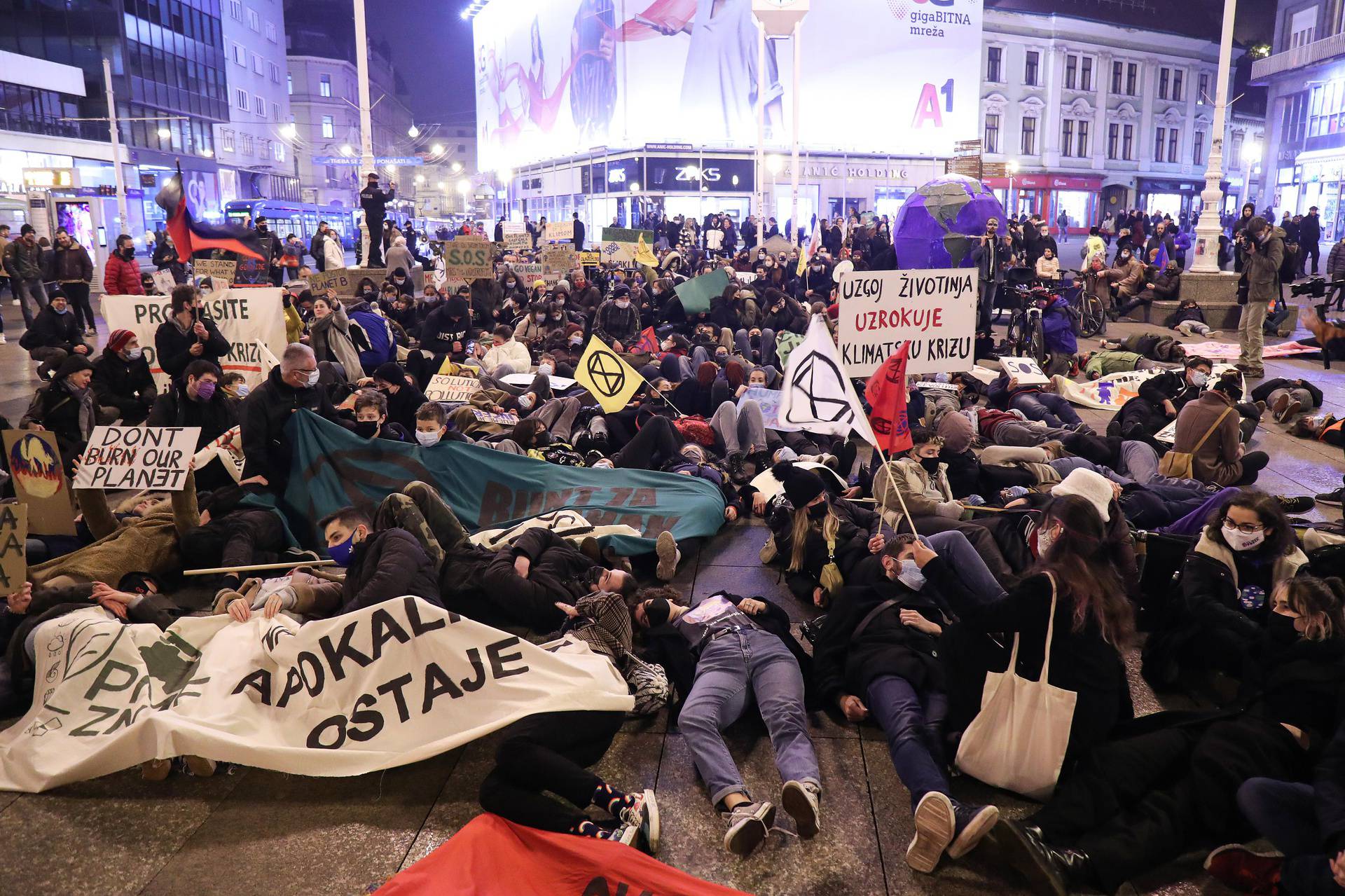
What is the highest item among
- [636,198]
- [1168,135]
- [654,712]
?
[1168,135]

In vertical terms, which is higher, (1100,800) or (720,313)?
(720,313)

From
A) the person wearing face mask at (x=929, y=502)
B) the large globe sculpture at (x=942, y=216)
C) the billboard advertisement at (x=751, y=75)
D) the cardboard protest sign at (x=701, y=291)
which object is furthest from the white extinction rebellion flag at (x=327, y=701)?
the billboard advertisement at (x=751, y=75)

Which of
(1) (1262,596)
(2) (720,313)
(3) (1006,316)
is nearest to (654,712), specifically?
(1) (1262,596)

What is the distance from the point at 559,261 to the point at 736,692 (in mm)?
17749

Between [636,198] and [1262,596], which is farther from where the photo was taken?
[636,198]

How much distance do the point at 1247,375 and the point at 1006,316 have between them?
29.1ft

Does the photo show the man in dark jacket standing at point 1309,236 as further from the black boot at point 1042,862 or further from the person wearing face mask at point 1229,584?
the black boot at point 1042,862

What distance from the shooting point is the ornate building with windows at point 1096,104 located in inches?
2149

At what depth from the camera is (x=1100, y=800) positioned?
4008 mm

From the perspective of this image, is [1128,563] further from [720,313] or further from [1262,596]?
[720,313]

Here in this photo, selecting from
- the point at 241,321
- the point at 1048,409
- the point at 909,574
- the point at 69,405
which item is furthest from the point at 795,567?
the point at 241,321

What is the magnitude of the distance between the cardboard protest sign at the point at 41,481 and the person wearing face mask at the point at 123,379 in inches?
129

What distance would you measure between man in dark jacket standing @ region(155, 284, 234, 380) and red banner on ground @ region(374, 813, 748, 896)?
731 centimetres

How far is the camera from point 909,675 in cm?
493
